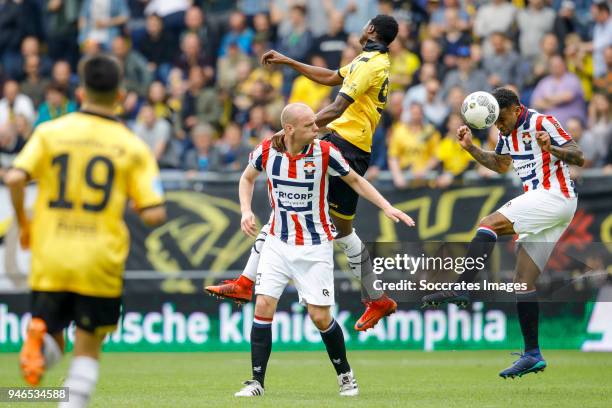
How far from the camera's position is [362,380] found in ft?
41.6

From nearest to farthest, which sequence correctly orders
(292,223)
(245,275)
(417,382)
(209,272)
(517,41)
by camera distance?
1. (292,223)
2. (245,275)
3. (417,382)
4. (209,272)
5. (517,41)

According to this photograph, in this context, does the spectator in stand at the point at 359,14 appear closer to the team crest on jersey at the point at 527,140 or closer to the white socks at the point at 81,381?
the team crest on jersey at the point at 527,140

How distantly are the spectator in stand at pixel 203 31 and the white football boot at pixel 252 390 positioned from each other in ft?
37.9

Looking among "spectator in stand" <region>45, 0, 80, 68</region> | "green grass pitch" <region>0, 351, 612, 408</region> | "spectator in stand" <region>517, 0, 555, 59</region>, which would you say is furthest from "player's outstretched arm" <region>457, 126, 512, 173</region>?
"spectator in stand" <region>45, 0, 80, 68</region>

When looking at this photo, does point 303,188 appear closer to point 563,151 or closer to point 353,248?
point 353,248

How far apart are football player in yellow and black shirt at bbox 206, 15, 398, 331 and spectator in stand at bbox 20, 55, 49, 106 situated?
31.6ft

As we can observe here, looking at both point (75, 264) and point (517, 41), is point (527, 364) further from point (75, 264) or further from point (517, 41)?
point (517, 41)

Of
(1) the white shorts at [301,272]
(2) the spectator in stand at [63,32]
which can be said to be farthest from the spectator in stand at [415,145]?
(2) the spectator in stand at [63,32]

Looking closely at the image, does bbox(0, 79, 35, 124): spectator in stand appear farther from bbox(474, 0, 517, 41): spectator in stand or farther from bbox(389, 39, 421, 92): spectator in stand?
bbox(474, 0, 517, 41): spectator in stand

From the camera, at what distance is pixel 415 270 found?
12.9 metres

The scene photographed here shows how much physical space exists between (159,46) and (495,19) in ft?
20.6

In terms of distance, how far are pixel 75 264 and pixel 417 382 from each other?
5959 millimetres

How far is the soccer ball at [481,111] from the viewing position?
11422mm

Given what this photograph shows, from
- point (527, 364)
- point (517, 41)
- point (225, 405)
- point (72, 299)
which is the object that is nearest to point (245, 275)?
point (225, 405)
